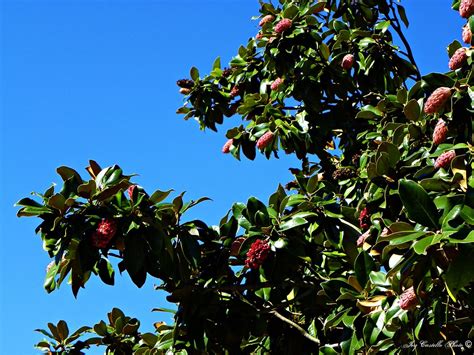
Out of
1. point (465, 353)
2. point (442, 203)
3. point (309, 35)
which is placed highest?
point (309, 35)

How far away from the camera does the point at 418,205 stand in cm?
253

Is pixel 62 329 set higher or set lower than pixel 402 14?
lower

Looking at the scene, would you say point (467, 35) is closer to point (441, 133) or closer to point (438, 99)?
point (438, 99)

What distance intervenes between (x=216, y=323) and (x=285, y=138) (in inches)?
68.4

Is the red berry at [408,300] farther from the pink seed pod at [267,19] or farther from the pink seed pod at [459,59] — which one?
the pink seed pod at [267,19]

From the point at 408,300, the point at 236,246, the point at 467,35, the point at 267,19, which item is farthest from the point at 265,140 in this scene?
the point at 408,300

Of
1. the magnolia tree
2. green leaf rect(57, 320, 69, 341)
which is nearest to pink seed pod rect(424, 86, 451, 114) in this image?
the magnolia tree

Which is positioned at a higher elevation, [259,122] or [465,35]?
[259,122]

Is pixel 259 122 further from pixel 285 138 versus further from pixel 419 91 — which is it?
pixel 419 91

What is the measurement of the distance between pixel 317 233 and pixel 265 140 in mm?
1479

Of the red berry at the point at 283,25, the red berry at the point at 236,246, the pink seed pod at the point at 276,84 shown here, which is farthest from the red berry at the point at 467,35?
the pink seed pod at the point at 276,84

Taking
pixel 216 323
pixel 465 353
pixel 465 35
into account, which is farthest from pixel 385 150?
pixel 216 323

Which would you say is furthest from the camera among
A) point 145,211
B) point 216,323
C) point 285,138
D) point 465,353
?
point 285,138

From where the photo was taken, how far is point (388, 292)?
3176 mm
